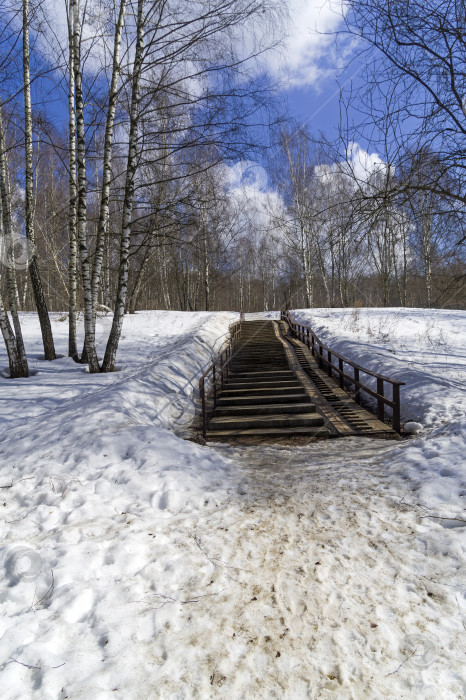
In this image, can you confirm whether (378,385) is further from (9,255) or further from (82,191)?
(9,255)

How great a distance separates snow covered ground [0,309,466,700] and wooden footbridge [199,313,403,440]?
662 millimetres

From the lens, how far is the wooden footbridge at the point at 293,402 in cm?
598

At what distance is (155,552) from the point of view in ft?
9.18

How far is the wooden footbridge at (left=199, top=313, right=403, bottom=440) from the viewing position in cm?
598

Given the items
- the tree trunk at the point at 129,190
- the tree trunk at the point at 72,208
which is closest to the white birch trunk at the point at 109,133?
the tree trunk at the point at 129,190

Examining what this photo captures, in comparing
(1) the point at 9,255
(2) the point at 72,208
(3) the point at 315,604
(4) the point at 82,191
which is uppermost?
(2) the point at 72,208

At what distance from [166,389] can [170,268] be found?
2485 cm

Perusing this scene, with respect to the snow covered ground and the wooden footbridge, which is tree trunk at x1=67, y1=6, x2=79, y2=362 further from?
the snow covered ground

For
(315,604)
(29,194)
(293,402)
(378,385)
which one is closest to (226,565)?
(315,604)

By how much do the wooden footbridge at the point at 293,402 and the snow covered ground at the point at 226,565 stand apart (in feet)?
2.17

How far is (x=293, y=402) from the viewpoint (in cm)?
713

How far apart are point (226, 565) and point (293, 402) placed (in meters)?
4.70

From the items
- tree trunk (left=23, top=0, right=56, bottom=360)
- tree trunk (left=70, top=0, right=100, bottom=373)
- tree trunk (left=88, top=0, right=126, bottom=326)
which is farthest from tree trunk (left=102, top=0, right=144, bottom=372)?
tree trunk (left=23, top=0, right=56, bottom=360)

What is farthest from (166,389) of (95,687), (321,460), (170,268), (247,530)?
(170,268)
